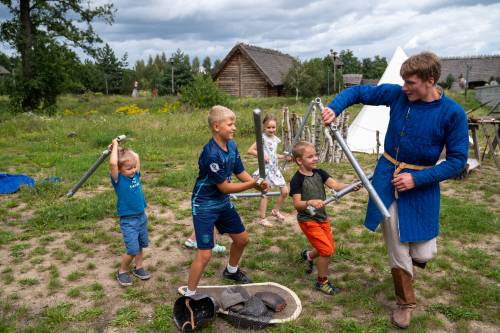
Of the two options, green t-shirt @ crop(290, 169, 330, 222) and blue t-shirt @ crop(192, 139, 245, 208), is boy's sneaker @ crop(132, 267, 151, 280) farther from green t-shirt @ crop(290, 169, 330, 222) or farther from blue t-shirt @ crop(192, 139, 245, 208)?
green t-shirt @ crop(290, 169, 330, 222)

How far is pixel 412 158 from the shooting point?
3377 millimetres

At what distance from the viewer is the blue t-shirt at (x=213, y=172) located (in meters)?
3.55

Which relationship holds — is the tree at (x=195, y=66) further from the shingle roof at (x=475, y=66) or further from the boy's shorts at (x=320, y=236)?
Answer: the boy's shorts at (x=320, y=236)

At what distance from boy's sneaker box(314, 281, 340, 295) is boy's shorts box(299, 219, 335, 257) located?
1.16ft

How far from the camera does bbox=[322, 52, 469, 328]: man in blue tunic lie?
3.19 metres

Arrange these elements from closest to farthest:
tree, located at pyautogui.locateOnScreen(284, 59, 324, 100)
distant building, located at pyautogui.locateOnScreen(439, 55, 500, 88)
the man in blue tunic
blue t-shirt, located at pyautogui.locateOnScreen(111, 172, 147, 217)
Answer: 1. the man in blue tunic
2. blue t-shirt, located at pyautogui.locateOnScreen(111, 172, 147, 217)
3. tree, located at pyautogui.locateOnScreen(284, 59, 324, 100)
4. distant building, located at pyautogui.locateOnScreen(439, 55, 500, 88)

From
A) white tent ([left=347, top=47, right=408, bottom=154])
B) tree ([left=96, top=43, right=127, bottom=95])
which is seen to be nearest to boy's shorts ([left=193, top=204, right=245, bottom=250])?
white tent ([left=347, top=47, right=408, bottom=154])

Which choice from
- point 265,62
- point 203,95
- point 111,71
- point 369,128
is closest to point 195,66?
point 111,71

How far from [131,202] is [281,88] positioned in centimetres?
2861

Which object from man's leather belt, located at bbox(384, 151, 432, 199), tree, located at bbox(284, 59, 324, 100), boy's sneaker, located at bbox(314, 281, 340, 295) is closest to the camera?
man's leather belt, located at bbox(384, 151, 432, 199)

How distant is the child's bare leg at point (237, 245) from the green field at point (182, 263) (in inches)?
14.5

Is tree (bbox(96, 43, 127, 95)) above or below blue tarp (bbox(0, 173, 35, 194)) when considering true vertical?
above

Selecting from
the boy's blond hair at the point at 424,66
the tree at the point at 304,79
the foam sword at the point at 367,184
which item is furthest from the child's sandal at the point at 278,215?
the tree at the point at 304,79

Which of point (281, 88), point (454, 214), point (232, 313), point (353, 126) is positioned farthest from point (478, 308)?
point (281, 88)
